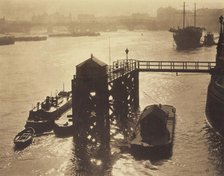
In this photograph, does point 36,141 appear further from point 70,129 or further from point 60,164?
point 60,164

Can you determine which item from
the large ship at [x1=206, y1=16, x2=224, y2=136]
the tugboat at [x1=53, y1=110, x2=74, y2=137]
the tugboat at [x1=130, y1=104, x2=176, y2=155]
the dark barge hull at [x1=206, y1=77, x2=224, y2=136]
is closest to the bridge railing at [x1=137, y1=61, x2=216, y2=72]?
the large ship at [x1=206, y1=16, x2=224, y2=136]

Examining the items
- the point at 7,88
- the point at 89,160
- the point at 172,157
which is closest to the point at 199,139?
the point at 172,157

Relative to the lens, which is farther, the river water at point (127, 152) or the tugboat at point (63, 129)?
the tugboat at point (63, 129)

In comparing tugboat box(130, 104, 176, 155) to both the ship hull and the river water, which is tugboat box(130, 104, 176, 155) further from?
the ship hull

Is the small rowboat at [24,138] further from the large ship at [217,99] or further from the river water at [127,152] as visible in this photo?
the large ship at [217,99]

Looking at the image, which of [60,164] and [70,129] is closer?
[60,164]

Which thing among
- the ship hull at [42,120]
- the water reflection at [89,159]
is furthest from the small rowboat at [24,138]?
the water reflection at [89,159]

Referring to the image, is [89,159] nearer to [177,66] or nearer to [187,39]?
[177,66]
